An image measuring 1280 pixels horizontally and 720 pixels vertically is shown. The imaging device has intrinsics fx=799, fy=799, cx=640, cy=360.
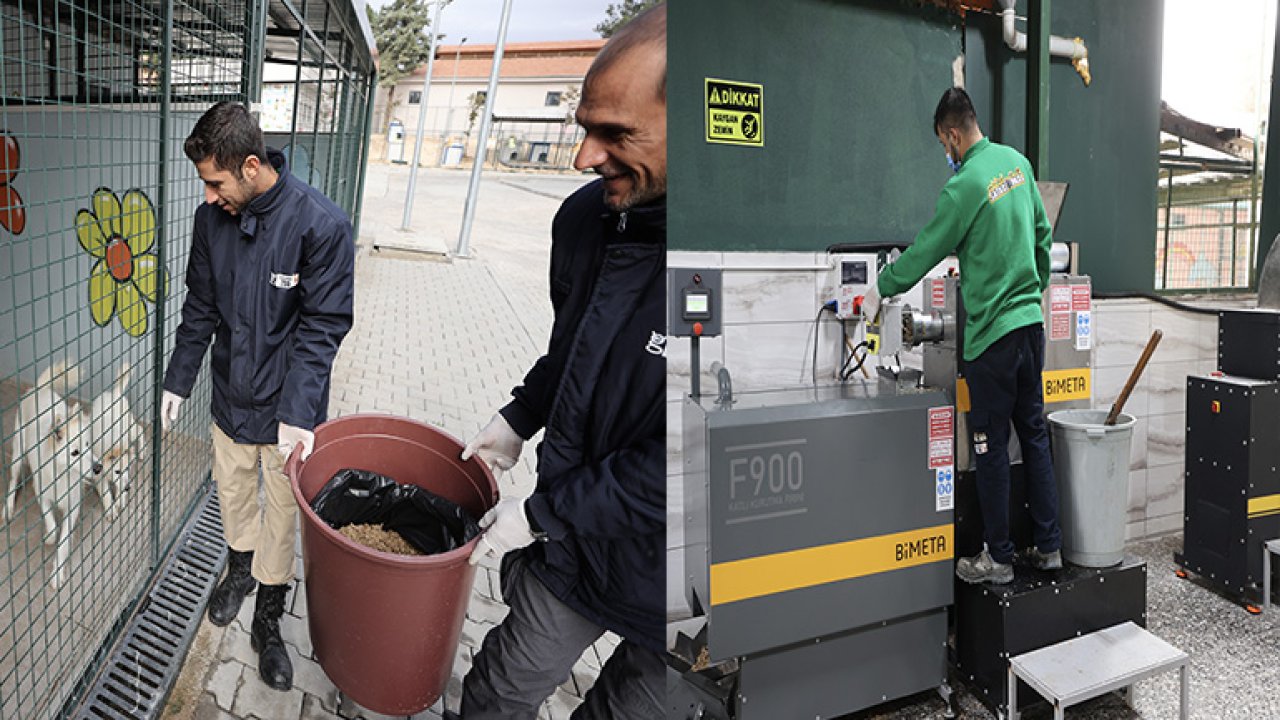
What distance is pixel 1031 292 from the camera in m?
2.00

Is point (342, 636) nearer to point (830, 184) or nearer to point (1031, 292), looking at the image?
point (830, 184)

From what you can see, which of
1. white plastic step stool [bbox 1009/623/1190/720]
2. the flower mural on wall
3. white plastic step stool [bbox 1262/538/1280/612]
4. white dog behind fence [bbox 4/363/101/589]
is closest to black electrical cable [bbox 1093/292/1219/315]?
white plastic step stool [bbox 1262/538/1280/612]

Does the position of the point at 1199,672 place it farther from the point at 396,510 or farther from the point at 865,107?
the point at 396,510

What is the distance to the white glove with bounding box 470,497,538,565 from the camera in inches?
24.5

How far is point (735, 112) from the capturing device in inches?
59.6

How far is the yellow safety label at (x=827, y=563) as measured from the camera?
5.80ft

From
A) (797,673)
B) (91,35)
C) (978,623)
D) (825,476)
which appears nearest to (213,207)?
(91,35)

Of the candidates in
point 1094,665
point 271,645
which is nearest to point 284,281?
point 271,645

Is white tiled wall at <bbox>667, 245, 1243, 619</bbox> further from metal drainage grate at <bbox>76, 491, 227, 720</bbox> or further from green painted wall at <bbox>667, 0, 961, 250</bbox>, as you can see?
metal drainage grate at <bbox>76, 491, 227, 720</bbox>

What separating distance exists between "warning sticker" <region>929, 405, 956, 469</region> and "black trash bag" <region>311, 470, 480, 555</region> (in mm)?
1547

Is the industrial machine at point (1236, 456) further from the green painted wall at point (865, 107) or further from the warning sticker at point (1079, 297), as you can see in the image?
the green painted wall at point (865, 107)

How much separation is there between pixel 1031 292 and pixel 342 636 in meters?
1.89

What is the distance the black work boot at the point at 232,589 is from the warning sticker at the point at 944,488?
1.66 m

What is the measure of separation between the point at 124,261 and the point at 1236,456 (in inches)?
121
